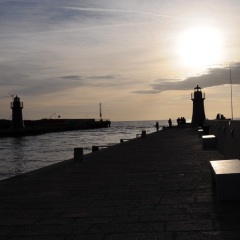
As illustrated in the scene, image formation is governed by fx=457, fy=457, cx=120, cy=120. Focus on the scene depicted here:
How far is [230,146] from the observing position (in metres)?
12.9

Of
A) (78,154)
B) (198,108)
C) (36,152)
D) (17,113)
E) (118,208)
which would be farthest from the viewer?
(17,113)

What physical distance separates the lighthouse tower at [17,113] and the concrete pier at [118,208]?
7703 centimetres

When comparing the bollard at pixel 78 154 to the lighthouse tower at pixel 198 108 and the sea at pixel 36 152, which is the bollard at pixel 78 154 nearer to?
the sea at pixel 36 152

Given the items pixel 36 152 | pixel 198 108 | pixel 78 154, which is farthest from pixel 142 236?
pixel 198 108

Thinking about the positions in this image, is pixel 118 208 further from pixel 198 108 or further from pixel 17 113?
pixel 17 113

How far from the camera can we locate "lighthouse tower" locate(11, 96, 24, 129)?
8678 centimetres

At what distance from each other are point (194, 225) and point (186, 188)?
2.98 meters

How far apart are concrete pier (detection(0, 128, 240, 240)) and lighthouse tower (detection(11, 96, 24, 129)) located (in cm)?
7703

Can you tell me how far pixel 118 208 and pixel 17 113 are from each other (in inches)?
3339

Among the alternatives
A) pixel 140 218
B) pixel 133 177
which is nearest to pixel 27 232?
pixel 140 218

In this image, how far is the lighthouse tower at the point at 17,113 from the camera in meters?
86.8

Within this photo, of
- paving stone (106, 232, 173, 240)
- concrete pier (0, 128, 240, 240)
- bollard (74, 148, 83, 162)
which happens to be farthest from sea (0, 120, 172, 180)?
paving stone (106, 232, 173, 240)

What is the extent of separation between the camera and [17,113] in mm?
89500

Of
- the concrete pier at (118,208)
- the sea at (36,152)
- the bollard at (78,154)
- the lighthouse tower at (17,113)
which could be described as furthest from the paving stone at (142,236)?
the lighthouse tower at (17,113)
